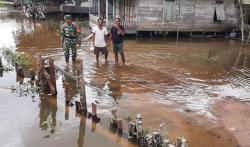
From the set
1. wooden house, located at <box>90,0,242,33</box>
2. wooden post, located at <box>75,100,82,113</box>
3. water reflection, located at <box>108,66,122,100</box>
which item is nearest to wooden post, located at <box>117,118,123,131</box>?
wooden post, located at <box>75,100,82,113</box>

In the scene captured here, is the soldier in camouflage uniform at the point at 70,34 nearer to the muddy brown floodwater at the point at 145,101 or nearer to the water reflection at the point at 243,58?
the muddy brown floodwater at the point at 145,101

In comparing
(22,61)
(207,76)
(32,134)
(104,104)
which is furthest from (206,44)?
(32,134)

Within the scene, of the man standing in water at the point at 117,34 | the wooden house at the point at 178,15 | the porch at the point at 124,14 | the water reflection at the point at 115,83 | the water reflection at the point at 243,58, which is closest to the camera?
the water reflection at the point at 115,83

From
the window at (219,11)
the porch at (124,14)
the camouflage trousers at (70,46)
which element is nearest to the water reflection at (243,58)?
the window at (219,11)

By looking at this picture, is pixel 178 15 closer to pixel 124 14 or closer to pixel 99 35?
pixel 124 14

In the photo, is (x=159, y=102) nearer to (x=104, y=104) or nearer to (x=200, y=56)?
(x=104, y=104)

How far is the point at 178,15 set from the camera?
76.6 ft

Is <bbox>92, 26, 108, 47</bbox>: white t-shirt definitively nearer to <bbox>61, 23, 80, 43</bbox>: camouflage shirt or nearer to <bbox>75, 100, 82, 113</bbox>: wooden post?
<bbox>61, 23, 80, 43</bbox>: camouflage shirt

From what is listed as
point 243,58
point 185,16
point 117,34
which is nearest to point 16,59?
point 117,34

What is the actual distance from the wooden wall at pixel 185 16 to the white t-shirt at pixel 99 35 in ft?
31.6

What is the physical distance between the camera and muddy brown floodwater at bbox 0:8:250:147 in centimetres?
811

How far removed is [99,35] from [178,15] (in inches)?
435

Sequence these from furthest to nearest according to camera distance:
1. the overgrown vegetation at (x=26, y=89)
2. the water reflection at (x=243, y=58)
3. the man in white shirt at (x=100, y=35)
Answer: the water reflection at (x=243, y=58), the man in white shirt at (x=100, y=35), the overgrown vegetation at (x=26, y=89)

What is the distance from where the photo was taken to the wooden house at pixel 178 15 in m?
22.9
